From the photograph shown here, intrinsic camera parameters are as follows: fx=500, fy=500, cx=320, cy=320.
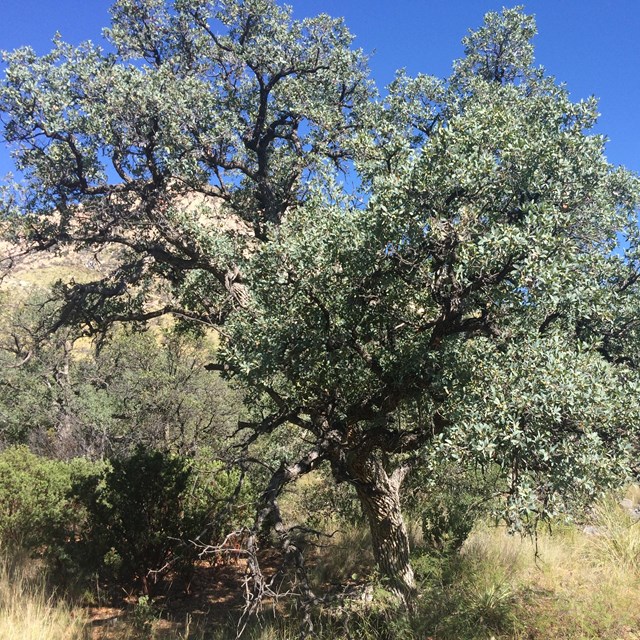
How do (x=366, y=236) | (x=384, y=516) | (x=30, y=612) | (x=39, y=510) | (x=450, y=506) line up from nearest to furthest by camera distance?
(x=366, y=236), (x=30, y=612), (x=384, y=516), (x=39, y=510), (x=450, y=506)

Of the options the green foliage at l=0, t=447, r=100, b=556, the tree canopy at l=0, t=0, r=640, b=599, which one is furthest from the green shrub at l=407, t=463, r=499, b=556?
the green foliage at l=0, t=447, r=100, b=556

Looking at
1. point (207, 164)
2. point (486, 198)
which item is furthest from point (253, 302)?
point (207, 164)

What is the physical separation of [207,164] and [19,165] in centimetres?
267

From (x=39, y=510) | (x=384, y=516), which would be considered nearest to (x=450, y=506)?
(x=384, y=516)

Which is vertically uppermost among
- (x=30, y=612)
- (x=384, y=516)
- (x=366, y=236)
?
(x=366, y=236)

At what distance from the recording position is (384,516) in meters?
6.76

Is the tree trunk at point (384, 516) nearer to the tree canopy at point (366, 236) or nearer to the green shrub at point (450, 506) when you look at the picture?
the tree canopy at point (366, 236)

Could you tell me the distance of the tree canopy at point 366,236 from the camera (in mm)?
4086

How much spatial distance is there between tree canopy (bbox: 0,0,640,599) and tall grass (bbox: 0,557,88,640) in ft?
9.13

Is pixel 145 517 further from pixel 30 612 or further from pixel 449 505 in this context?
pixel 449 505

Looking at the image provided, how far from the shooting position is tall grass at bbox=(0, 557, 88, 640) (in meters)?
5.27

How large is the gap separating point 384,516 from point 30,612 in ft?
14.3

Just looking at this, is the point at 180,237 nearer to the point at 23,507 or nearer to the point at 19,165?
the point at 19,165

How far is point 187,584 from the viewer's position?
8945mm
